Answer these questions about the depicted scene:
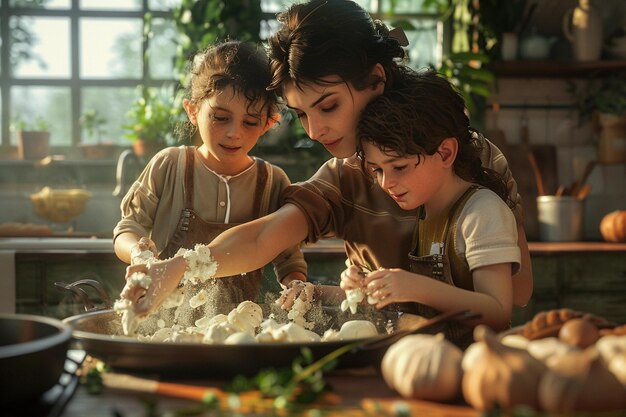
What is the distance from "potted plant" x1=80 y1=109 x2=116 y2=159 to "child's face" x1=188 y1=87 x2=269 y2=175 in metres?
2.23

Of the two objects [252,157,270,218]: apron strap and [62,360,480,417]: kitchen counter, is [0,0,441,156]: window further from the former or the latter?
[62,360,480,417]: kitchen counter

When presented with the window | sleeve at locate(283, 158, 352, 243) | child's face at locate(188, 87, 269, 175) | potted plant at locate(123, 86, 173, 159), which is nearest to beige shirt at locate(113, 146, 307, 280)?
child's face at locate(188, 87, 269, 175)

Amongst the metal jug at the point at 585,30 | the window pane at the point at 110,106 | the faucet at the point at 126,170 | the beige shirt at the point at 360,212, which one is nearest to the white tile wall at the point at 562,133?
the metal jug at the point at 585,30

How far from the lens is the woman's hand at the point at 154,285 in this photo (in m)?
1.06

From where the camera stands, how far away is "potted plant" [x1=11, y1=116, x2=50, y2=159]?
3713mm

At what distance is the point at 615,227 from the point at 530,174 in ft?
1.52

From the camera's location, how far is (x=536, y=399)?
2.29 ft

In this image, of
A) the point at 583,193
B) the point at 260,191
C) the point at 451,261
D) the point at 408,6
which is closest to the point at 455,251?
the point at 451,261

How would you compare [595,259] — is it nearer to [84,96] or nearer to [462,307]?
[462,307]

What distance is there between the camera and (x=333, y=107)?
1.39 m

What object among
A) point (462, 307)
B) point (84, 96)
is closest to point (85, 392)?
point (462, 307)

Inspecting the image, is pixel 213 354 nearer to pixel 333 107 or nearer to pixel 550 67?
pixel 333 107

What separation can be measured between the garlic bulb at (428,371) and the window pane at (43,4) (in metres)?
3.46

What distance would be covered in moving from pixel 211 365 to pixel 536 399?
1.12ft
